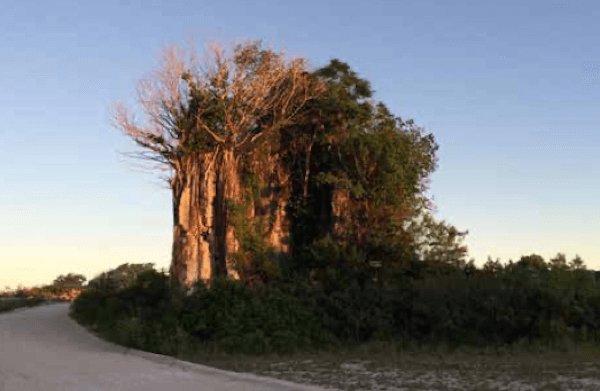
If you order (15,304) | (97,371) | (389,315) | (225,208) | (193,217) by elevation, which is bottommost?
(97,371)

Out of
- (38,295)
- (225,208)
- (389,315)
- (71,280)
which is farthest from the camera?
(71,280)

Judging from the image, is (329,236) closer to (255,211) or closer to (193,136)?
(255,211)

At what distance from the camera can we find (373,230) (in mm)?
31047

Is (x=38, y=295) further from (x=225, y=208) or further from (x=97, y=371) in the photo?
(x=97, y=371)

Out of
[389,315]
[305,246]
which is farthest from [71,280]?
[389,315]

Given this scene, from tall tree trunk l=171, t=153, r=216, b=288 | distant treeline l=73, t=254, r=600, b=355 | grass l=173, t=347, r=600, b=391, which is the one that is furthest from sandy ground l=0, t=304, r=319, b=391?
tall tree trunk l=171, t=153, r=216, b=288

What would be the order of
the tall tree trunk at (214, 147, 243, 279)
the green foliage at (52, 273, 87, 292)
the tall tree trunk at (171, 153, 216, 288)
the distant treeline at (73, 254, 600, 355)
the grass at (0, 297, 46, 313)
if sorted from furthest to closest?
the green foliage at (52, 273, 87, 292), the grass at (0, 297, 46, 313), the tall tree trunk at (214, 147, 243, 279), the tall tree trunk at (171, 153, 216, 288), the distant treeline at (73, 254, 600, 355)

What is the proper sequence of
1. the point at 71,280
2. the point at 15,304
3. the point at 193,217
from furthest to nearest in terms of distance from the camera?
the point at 71,280
the point at 15,304
the point at 193,217

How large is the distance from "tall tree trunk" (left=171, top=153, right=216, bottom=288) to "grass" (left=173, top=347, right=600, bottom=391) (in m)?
9.98

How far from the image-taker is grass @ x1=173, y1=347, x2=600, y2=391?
13.1 metres

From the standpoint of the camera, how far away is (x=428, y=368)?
50.6 feet

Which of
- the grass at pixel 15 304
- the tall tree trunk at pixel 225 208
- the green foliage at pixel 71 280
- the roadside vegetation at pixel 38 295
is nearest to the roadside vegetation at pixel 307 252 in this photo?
the tall tree trunk at pixel 225 208

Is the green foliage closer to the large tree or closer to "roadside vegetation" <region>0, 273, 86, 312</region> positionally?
"roadside vegetation" <region>0, 273, 86, 312</region>

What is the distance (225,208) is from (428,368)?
1591cm
